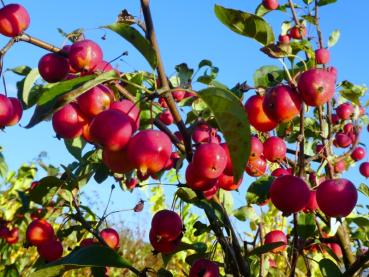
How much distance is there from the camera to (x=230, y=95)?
4.40 ft

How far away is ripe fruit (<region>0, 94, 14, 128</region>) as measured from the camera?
1.94 meters

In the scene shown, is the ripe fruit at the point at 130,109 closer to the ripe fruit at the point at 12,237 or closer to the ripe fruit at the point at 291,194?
the ripe fruit at the point at 291,194

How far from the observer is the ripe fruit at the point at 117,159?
1.52 meters

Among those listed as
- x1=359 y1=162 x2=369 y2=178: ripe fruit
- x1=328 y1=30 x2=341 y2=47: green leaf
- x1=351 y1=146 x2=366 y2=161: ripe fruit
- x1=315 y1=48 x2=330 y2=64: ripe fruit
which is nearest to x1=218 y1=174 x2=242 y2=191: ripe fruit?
x1=315 y1=48 x2=330 y2=64: ripe fruit

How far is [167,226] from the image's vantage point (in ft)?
6.33

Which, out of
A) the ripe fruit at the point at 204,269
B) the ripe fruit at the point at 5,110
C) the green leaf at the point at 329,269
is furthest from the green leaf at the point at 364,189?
the ripe fruit at the point at 5,110

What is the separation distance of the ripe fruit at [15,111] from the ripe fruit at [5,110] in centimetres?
2

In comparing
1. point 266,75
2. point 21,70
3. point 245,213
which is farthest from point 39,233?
point 266,75

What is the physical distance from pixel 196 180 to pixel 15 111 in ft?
2.72

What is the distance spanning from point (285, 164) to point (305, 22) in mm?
2156

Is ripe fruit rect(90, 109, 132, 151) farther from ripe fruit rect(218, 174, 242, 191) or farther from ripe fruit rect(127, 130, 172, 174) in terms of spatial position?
ripe fruit rect(218, 174, 242, 191)

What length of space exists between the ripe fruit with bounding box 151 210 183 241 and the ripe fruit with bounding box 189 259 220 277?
147 mm

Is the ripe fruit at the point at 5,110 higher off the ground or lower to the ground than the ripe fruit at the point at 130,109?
higher

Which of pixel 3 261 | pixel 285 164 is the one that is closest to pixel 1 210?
pixel 3 261
